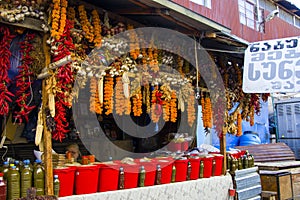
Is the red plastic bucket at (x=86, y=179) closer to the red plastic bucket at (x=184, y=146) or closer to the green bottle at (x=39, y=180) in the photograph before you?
the green bottle at (x=39, y=180)

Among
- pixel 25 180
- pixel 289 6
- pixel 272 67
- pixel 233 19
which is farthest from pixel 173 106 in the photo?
pixel 289 6

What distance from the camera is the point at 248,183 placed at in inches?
271

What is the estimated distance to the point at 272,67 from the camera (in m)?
6.66

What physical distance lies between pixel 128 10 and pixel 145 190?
2.53 m

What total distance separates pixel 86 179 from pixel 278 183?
463 centimetres

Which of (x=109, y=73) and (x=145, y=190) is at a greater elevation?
(x=109, y=73)

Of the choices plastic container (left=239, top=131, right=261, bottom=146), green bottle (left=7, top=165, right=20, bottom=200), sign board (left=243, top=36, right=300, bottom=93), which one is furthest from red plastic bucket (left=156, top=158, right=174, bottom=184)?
plastic container (left=239, top=131, right=261, bottom=146)

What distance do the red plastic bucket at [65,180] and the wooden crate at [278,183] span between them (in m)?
4.76

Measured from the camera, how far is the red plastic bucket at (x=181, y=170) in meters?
5.64

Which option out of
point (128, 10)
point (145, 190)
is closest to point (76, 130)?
point (145, 190)

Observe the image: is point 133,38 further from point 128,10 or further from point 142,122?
point 142,122

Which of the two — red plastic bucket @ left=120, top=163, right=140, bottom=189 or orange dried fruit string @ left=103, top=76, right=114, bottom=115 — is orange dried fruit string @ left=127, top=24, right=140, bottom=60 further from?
red plastic bucket @ left=120, top=163, right=140, bottom=189

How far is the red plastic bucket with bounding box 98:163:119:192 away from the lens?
4566 mm

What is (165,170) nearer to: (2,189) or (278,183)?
(2,189)
